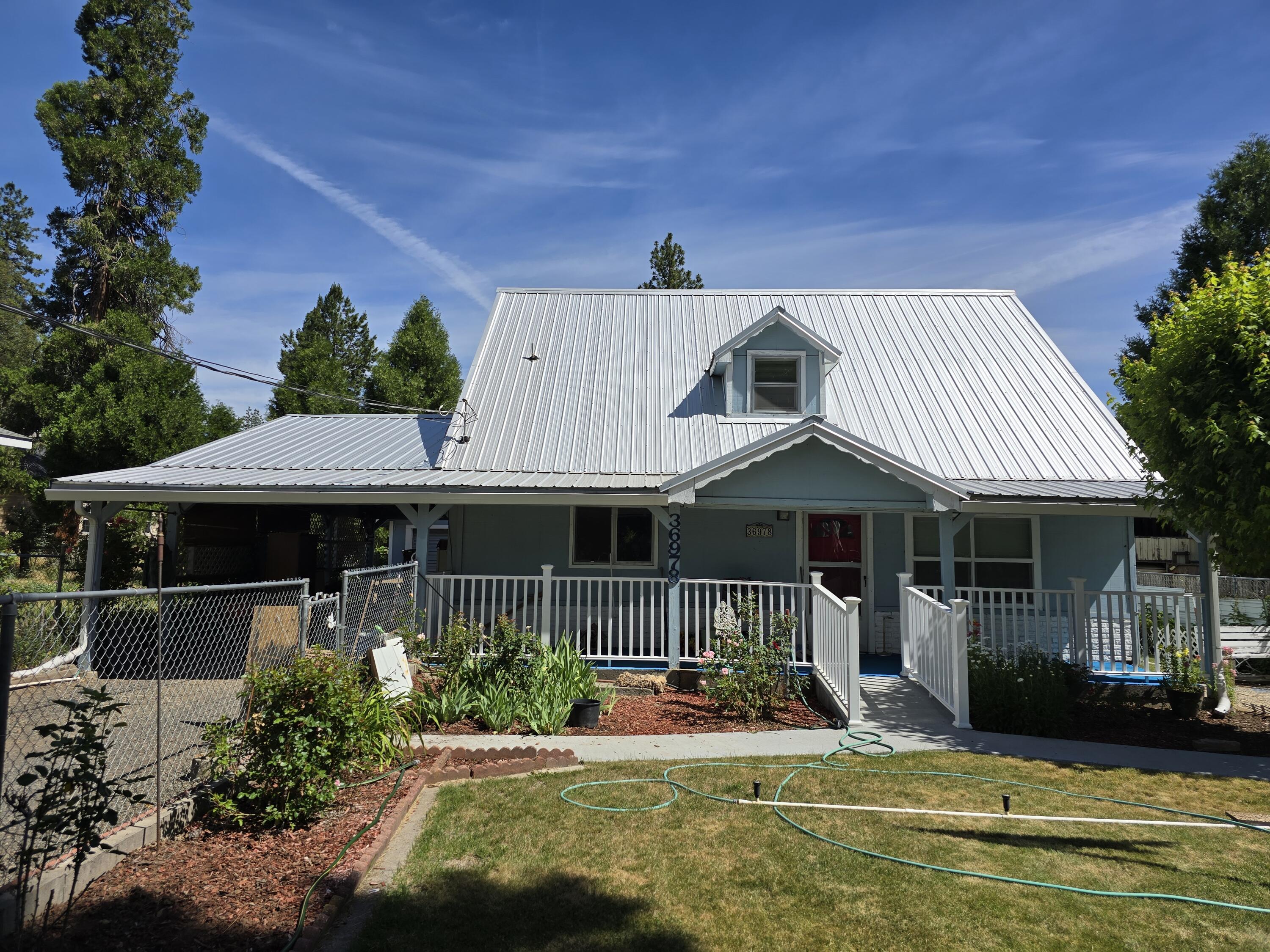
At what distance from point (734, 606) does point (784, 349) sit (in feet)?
16.7

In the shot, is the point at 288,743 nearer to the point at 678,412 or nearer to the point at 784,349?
the point at 678,412

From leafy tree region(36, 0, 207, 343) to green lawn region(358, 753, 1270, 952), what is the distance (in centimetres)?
2405

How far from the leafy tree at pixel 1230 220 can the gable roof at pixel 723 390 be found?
20630mm

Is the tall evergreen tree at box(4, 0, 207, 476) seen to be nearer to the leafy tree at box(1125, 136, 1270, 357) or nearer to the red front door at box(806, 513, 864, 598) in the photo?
the red front door at box(806, 513, 864, 598)

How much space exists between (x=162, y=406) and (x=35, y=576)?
319 inches

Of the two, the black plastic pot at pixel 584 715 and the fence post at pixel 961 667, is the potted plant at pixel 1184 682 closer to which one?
the fence post at pixel 961 667

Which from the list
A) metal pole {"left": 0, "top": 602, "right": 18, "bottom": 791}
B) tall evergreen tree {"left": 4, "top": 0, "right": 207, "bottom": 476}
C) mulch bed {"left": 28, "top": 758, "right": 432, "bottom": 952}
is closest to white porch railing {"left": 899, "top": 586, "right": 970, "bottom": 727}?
mulch bed {"left": 28, "top": 758, "right": 432, "bottom": 952}

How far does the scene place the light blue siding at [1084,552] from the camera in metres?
12.0

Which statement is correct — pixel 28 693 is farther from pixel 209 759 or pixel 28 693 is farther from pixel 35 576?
pixel 35 576

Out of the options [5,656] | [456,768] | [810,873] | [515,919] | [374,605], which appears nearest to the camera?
[5,656]

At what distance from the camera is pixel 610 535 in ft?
41.7

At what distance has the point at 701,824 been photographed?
209 inches

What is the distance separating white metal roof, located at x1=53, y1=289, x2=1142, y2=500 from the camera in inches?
464

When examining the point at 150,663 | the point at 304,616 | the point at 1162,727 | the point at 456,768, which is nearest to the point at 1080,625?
the point at 1162,727
